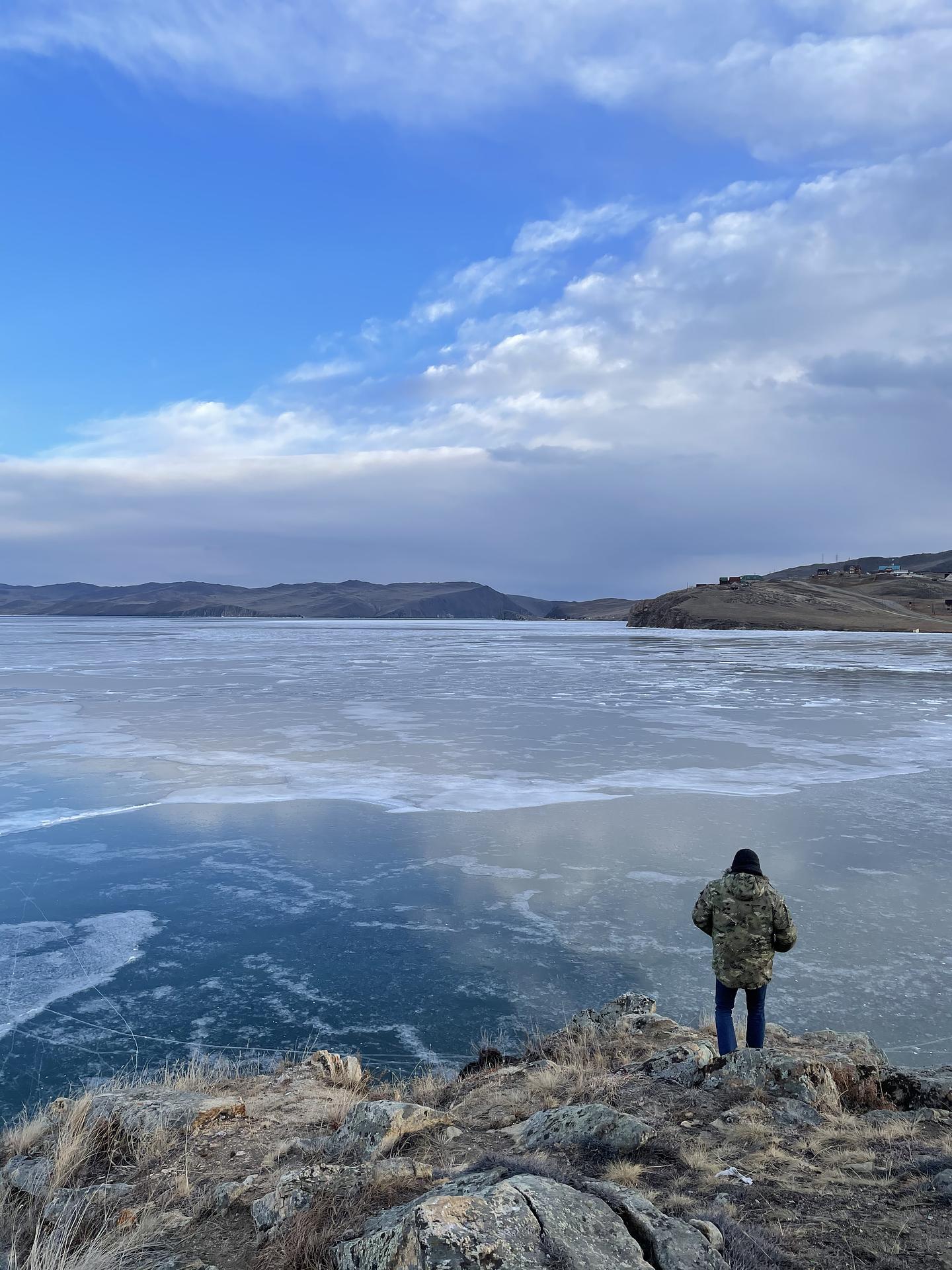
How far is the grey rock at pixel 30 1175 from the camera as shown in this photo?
157 inches

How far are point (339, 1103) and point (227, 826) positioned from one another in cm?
686

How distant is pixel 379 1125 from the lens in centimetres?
421

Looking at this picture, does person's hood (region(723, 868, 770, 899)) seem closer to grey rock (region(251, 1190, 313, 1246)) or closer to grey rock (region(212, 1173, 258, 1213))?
grey rock (region(251, 1190, 313, 1246))

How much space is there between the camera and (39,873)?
9.20 m

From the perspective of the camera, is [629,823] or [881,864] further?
[629,823]

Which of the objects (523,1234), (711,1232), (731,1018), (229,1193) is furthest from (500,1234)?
(731,1018)

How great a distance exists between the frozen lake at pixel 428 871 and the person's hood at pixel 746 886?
60.4 inches

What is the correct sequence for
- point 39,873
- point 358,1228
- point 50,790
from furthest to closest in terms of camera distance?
point 50,790
point 39,873
point 358,1228

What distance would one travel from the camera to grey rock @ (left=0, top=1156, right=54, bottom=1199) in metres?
3.99

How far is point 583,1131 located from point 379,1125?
1.12 metres

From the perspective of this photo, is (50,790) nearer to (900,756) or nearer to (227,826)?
(227,826)

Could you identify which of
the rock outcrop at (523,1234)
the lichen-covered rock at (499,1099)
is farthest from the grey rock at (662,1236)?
the lichen-covered rock at (499,1099)

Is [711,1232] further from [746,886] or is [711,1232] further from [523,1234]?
[746,886]

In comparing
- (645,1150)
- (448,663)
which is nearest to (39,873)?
(645,1150)
